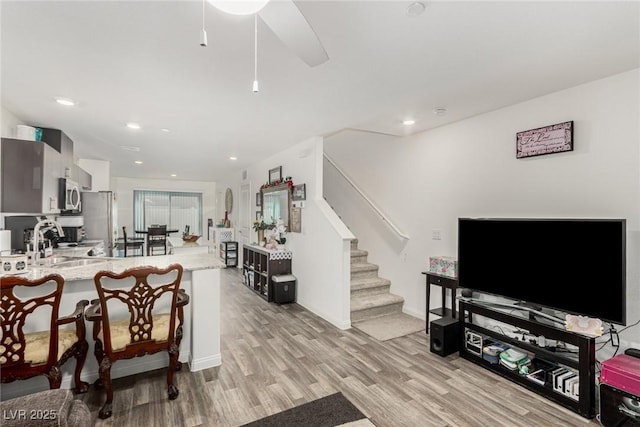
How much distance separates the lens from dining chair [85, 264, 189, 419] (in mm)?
2111

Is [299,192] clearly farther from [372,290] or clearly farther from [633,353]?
[633,353]

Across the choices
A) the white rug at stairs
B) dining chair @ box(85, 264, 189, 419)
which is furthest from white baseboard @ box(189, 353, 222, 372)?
the white rug at stairs

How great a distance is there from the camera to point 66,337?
217 cm

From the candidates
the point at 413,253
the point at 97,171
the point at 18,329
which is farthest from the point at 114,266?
the point at 97,171

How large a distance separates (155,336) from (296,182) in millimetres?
3025

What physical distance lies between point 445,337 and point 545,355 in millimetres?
815

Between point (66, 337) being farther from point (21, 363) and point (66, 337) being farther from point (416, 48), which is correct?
point (416, 48)

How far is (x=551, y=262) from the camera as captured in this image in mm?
2455

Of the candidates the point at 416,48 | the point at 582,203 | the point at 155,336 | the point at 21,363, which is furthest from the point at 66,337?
the point at 582,203

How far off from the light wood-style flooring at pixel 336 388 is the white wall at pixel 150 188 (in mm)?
7755

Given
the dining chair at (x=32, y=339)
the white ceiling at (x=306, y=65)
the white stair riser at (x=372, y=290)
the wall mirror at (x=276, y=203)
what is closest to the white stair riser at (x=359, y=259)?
the white stair riser at (x=372, y=290)

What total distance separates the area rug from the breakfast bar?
98 centimetres

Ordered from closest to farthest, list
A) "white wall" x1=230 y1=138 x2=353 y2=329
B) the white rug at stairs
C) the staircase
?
1. the white rug at stairs
2. "white wall" x1=230 y1=138 x2=353 y2=329
3. the staircase

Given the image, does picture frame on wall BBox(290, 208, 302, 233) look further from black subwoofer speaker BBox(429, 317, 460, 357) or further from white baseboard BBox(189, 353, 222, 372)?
black subwoofer speaker BBox(429, 317, 460, 357)
